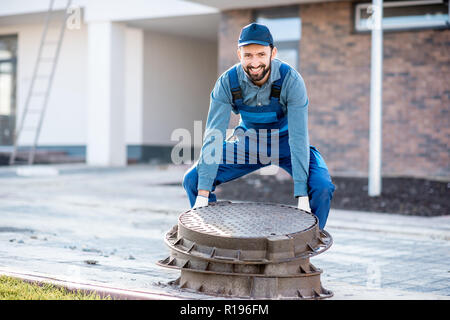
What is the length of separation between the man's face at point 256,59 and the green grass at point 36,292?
1.75m

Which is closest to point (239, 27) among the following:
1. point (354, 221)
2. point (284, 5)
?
point (284, 5)

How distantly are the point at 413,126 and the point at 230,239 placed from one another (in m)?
11.0

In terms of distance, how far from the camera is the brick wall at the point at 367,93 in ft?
46.7

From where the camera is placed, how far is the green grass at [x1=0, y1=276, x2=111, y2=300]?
167 inches

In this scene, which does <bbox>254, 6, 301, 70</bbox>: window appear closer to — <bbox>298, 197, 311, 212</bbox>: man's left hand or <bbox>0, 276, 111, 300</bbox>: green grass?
<bbox>298, 197, 311, 212</bbox>: man's left hand

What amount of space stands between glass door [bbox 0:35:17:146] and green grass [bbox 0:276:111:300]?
61.8ft

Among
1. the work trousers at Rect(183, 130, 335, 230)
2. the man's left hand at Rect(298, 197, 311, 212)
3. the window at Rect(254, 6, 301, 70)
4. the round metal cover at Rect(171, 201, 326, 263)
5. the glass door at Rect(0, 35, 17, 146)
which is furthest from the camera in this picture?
the glass door at Rect(0, 35, 17, 146)

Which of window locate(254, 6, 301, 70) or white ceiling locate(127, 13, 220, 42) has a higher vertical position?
white ceiling locate(127, 13, 220, 42)

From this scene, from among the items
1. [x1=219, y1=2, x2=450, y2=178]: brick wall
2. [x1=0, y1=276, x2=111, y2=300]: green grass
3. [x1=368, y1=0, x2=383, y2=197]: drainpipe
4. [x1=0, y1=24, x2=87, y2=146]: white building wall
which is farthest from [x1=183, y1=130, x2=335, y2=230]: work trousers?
[x1=0, y1=24, x2=87, y2=146]: white building wall

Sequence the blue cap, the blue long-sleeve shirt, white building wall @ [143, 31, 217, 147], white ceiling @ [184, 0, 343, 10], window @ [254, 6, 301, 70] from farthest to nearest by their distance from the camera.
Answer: white building wall @ [143, 31, 217, 147]
window @ [254, 6, 301, 70]
white ceiling @ [184, 0, 343, 10]
the blue long-sleeve shirt
the blue cap

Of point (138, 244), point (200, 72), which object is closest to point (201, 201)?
point (138, 244)

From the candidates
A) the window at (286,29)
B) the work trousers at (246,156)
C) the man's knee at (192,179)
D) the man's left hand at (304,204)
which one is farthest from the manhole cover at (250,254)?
the window at (286,29)

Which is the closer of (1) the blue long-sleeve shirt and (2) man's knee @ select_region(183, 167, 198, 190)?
(1) the blue long-sleeve shirt

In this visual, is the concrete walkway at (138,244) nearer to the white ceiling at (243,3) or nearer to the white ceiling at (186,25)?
the white ceiling at (243,3)
